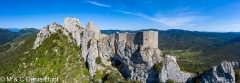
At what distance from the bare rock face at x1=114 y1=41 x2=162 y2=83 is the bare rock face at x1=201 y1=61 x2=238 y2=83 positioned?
52.5 feet

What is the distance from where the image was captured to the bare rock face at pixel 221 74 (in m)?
53.4

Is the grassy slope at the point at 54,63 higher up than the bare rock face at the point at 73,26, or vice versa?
the bare rock face at the point at 73,26

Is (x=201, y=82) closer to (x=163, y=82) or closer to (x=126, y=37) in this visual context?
(x=163, y=82)

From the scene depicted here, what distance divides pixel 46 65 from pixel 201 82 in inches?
2289

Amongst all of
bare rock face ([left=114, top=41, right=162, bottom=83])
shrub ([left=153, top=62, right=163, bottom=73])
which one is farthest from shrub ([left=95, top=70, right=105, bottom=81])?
shrub ([left=153, top=62, right=163, bottom=73])

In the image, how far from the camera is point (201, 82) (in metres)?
58.5

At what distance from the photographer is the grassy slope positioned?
70.8 metres

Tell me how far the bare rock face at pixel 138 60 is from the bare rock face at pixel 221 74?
16.0 m

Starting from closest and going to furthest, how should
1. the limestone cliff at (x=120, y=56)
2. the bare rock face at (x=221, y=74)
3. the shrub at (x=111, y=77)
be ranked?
the bare rock face at (x=221, y=74)
the limestone cliff at (x=120, y=56)
the shrub at (x=111, y=77)

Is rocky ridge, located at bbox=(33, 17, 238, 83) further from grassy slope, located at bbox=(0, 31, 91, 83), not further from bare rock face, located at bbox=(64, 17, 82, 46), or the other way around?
grassy slope, located at bbox=(0, 31, 91, 83)

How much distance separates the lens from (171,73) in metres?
63.2

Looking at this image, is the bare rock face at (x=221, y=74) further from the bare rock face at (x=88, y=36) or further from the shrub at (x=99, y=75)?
the bare rock face at (x=88, y=36)

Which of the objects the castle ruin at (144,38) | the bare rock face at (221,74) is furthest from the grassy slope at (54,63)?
the bare rock face at (221,74)

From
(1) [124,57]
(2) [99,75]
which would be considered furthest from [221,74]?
(2) [99,75]
